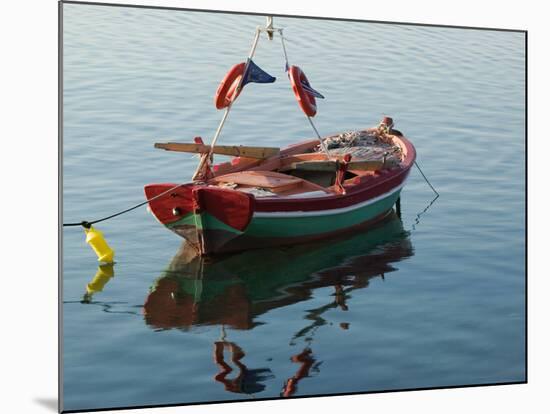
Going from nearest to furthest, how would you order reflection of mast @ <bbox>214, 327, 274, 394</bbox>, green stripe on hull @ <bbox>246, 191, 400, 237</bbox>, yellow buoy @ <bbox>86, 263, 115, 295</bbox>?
1. reflection of mast @ <bbox>214, 327, 274, 394</bbox>
2. yellow buoy @ <bbox>86, 263, 115, 295</bbox>
3. green stripe on hull @ <bbox>246, 191, 400, 237</bbox>

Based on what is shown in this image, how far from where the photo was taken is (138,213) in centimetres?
1297

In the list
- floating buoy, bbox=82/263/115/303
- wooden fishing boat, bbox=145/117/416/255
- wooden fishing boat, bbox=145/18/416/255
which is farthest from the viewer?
wooden fishing boat, bbox=145/117/416/255

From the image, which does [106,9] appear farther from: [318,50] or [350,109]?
[350,109]

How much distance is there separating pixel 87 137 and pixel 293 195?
7.55ft

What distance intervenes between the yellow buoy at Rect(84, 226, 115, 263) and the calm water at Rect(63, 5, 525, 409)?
11 centimetres

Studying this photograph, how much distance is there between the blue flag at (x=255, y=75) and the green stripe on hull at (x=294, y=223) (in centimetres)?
124

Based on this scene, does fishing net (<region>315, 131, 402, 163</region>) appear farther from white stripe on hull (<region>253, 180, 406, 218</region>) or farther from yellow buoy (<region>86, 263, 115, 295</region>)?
yellow buoy (<region>86, 263, 115, 295</region>)

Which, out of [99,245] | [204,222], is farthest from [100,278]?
[204,222]

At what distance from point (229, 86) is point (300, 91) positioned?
0.61 m

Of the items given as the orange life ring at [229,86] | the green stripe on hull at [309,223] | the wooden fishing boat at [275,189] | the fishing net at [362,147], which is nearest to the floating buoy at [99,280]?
the wooden fishing boat at [275,189]

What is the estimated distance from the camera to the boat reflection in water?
34.3 ft

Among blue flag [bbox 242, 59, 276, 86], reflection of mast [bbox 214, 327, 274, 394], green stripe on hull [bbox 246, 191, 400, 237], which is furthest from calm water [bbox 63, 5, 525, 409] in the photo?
blue flag [bbox 242, 59, 276, 86]

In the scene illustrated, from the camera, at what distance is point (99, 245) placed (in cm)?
1189

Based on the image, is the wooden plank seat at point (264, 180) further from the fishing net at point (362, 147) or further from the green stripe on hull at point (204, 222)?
the fishing net at point (362, 147)
